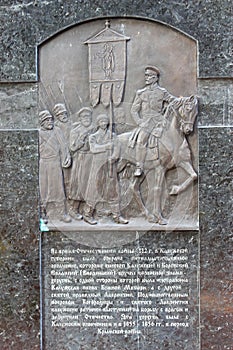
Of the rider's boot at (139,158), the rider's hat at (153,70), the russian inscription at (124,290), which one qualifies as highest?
the rider's hat at (153,70)

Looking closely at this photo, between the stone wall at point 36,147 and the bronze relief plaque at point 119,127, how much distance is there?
10cm

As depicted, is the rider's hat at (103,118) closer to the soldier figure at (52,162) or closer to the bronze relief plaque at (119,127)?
the bronze relief plaque at (119,127)

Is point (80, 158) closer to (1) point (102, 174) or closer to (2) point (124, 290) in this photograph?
(1) point (102, 174)

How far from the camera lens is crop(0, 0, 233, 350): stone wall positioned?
4309mm

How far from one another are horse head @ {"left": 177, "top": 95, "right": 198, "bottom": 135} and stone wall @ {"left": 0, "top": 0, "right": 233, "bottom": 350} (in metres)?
0.08

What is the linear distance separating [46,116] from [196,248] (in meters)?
1.81

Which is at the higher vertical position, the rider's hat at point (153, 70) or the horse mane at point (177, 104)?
the rider's hat at point (153, 70)

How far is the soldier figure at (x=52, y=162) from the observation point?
4.45 metres

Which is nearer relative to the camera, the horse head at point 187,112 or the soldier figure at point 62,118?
the horse head at point 187,112

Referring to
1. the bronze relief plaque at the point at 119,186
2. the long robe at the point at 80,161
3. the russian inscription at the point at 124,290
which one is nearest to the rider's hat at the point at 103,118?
the bronze relief plaque at the point at 119,186

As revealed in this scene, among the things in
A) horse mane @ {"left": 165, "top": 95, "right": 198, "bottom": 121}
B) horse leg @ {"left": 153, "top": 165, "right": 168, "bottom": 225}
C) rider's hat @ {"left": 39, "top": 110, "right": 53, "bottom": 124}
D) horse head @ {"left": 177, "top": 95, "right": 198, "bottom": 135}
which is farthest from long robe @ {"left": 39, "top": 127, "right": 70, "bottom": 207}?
horse head @ {"left": 177, "top": 95, "right": 198, "bottom": 135}

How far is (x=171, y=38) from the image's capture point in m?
4.34

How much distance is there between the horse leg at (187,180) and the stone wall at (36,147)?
0.08 metres

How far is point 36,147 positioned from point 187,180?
1409mm
